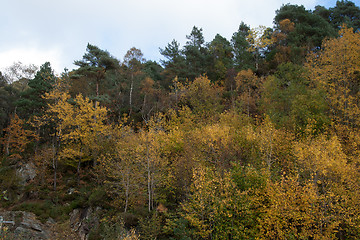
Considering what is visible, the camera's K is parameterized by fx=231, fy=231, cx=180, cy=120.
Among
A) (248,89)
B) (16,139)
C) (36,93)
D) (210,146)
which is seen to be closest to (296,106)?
(210,146)

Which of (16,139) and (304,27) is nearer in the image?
(16,139)

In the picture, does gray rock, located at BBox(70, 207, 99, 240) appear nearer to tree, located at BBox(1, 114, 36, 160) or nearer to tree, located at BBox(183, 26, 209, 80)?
tree, located at BBox(1, 114, 36, 160)

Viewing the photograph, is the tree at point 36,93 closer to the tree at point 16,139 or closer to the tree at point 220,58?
the tree at point 16,139

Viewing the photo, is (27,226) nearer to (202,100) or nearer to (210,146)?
(210,146)

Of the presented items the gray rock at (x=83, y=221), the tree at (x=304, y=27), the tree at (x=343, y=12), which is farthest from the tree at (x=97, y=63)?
the tree at (x=343, y=12)

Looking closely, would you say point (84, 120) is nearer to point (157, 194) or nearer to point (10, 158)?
point (10, 158)

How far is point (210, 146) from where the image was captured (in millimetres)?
20516

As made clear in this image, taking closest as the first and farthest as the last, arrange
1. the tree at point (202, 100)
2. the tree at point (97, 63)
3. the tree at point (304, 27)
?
the tree at point (97, 63) → the tree at point (202, 100) → the tree at point (304, 27)

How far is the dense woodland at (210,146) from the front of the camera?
15289 mm

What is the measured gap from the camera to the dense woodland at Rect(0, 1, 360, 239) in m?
15.3

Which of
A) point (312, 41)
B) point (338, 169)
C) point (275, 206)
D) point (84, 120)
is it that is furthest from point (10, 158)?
point (312, 41)

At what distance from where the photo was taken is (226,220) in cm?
1552

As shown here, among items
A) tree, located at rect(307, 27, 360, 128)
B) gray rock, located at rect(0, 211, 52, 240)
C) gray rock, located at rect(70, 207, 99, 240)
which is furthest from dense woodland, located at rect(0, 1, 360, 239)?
gray rock, located at rect(0, 211, 52, 240)

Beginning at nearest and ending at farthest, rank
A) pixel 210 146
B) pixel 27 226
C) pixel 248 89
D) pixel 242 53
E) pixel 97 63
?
pixel 27 226 → pixel 210 146 → pixel 97 63 → pixel 248 89 → pixel 242 53
